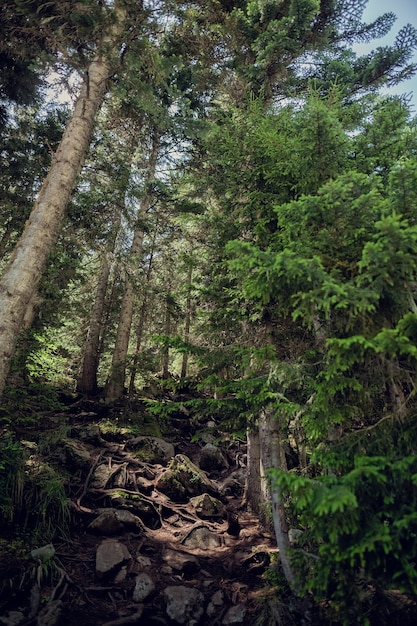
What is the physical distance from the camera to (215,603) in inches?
209

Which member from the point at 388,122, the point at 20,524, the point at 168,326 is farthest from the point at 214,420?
the point at 388,122

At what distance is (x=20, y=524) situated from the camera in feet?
19.5

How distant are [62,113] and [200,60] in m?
5.58

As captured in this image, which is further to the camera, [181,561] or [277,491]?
[181,561]

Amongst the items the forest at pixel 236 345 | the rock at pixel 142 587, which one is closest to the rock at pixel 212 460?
the forest at pixel 236 345

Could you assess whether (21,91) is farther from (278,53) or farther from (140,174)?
(278,53)

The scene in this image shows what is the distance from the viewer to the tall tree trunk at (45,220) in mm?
6099

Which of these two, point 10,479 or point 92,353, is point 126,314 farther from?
point 10,479

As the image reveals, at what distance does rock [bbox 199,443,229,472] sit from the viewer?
458 inches

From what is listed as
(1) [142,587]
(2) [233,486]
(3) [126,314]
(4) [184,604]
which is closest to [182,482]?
(2) [233,486]

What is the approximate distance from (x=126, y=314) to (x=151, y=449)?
6.24 m

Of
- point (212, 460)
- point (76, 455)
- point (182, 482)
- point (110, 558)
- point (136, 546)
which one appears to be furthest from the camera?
point (212, 460)

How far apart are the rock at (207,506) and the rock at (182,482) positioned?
1.19 feet

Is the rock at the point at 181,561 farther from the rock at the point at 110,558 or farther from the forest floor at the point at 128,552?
the rock at the point at 110,558
